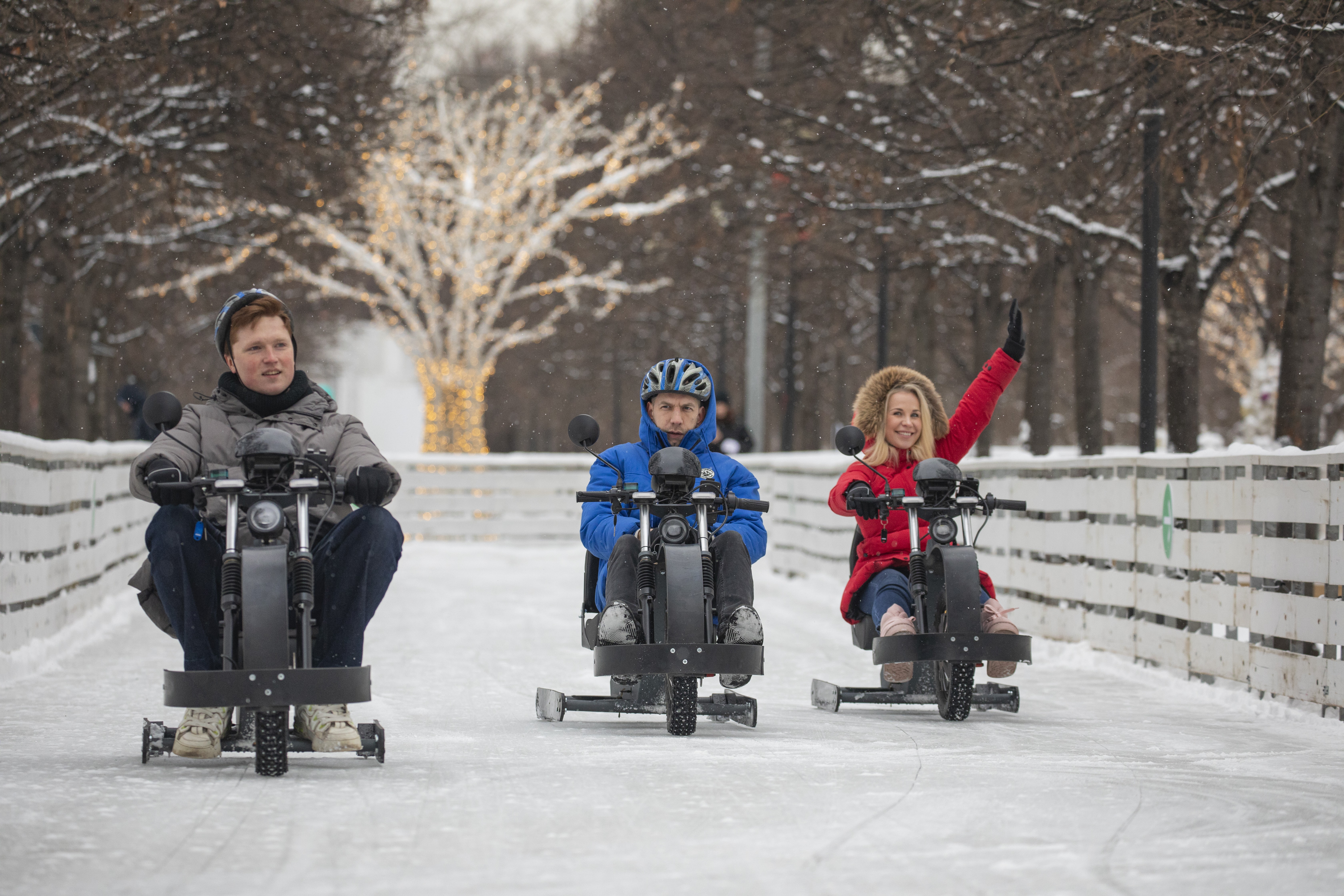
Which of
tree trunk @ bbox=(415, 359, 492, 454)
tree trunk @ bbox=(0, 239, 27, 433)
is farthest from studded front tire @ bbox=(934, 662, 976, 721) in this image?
tree trunk @ bbox=(415, 359, 492, 454)

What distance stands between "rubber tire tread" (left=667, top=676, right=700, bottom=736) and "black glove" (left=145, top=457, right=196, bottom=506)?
2.30 metres

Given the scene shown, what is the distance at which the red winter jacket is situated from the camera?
938 centimetres

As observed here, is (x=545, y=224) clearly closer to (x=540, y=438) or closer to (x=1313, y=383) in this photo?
(x=1313, y=383)

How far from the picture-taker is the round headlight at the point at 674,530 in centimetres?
823

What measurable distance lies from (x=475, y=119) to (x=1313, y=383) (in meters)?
17.9

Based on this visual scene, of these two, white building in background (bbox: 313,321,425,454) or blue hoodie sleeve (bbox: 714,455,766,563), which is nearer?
blue hoodie sleeve (bbox: 714,455,766,563)

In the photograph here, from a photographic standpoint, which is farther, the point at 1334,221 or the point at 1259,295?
the point at 1259,295

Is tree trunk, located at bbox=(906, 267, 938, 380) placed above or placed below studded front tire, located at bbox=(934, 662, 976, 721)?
above

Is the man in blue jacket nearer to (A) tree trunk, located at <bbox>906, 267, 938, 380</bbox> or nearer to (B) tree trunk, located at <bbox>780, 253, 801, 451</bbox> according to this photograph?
(A) tree trunk, located at <bbox>906, 267, 938, 380</bbox>

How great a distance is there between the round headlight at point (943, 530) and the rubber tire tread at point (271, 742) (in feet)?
10.9

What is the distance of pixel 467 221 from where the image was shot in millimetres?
31500

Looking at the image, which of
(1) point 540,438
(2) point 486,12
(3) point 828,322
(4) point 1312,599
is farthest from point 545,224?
(1) point 540,438

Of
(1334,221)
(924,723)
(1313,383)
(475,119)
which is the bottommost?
(924,723)

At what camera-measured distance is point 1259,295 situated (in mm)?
40719
